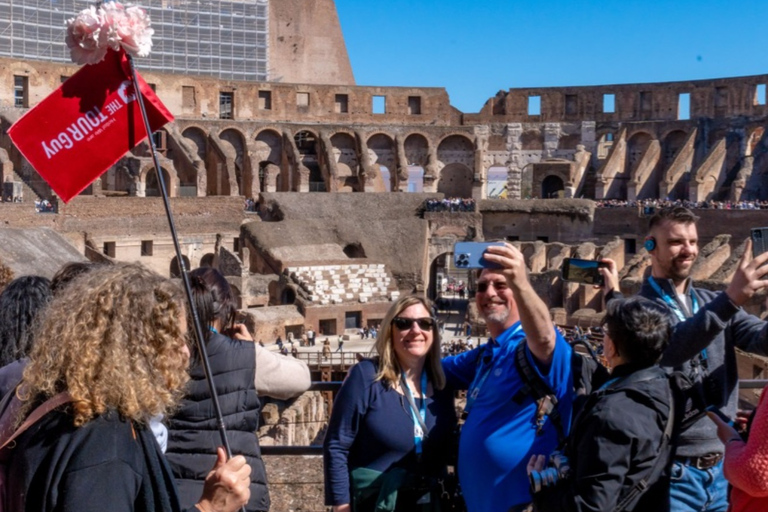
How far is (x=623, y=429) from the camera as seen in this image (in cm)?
353

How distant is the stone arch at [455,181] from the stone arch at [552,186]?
3805 mm

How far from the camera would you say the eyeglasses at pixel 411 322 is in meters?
4.36

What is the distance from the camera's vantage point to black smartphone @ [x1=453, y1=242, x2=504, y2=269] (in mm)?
4032

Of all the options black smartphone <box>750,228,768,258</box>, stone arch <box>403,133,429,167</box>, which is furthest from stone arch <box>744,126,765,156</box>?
black smartphone <box>750,228,768,258</box>

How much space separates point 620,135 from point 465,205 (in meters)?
8.60

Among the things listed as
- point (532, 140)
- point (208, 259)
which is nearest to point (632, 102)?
point (532, 140)

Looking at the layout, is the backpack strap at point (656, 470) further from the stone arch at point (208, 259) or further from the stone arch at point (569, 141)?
the stone arch at point (569, 141)

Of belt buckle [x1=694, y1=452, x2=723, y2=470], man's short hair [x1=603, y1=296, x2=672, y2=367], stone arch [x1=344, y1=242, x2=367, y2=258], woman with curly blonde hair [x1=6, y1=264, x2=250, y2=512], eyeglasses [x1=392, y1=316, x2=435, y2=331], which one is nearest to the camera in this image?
woman with curly blonde hair [x1=6, y1=264, x2=250, y2=512]

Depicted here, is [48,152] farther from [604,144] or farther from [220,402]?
[604,144]

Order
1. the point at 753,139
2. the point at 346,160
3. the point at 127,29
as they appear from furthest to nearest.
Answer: the point at 346,160, the point at 753,139, the point at 127,29

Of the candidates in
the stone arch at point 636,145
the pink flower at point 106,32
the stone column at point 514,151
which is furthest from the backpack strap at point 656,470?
the stone column at point 514,151

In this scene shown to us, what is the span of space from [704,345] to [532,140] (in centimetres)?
3727

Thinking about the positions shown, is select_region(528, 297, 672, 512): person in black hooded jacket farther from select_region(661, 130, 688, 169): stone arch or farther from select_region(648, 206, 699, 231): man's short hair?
select_region(661, 130, 688, 169): stone arch

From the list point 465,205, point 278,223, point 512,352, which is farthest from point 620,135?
point 512,352
